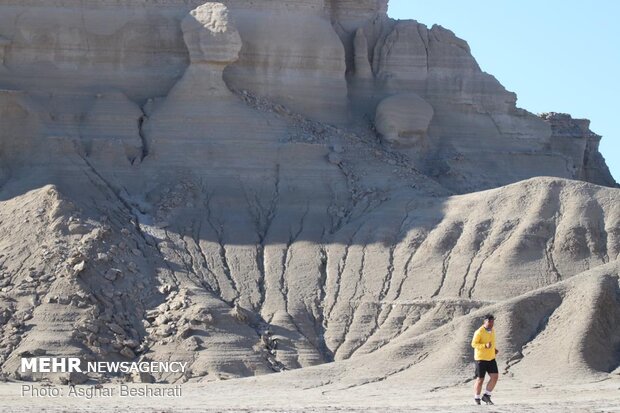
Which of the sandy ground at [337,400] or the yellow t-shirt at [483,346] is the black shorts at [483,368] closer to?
the yellow t-shirt at [483,346]

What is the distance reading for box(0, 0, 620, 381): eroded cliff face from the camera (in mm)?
42562

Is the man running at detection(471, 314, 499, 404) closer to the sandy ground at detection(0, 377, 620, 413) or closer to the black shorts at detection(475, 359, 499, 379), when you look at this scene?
the black shorts at detection(475, 359, 499, 379)

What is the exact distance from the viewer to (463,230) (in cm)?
4600

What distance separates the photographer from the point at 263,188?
49.9m

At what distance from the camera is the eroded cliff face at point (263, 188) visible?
4256cm

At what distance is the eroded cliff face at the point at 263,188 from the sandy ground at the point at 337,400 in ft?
7.40

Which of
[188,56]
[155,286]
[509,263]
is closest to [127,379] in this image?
[155,286]

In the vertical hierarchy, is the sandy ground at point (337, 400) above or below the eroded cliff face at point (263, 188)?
below

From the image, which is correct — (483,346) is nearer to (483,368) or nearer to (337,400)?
(483,368)

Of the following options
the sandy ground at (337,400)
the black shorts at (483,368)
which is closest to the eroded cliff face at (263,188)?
the sandy ground at (337,400)

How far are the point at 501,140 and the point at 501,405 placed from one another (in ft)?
86.5

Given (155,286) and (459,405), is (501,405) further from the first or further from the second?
(155,286)

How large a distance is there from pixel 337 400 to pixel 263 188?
53.4 ft

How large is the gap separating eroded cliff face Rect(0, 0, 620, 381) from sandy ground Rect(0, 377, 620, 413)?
2.26m
